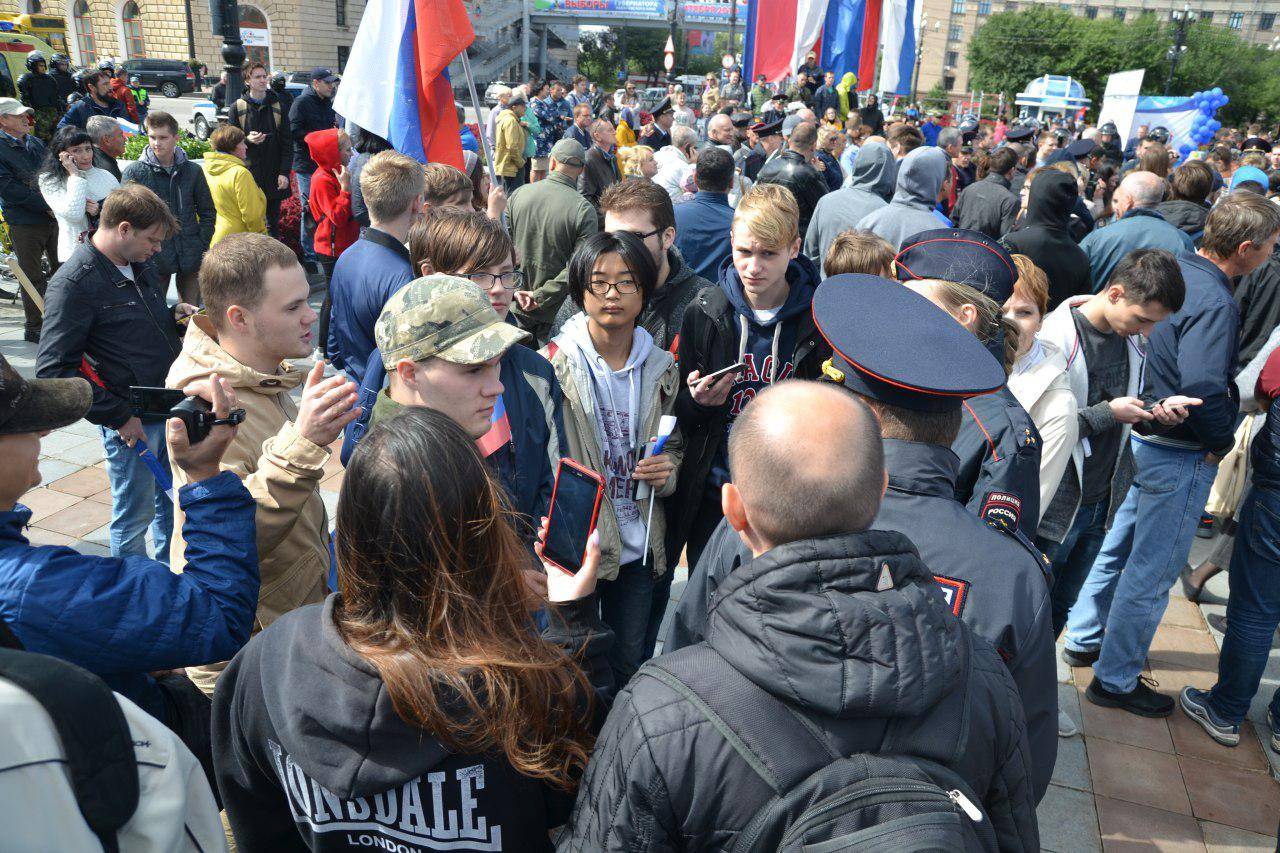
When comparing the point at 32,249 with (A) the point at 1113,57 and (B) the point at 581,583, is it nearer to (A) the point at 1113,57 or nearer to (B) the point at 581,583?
(B) the point at 581,583

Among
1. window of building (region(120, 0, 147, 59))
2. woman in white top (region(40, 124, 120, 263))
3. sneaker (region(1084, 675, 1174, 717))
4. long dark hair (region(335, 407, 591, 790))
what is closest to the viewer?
long dark hair (region(335, 407, 591, 790))

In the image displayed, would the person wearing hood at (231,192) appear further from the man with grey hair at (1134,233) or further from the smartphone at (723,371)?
the man with grey hair at (1134,233)

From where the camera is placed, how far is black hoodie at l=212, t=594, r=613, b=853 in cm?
130

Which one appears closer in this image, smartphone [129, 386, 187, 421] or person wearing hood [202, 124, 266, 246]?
smartphone [129, 386, 187, 421]

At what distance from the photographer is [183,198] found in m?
6.99

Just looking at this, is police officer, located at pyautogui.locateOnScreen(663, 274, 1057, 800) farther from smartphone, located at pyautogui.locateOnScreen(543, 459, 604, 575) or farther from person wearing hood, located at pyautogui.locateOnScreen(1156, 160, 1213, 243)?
person wearing hood, located at pyautogui.locateOnScreen(1156, 160, 1213, 243)

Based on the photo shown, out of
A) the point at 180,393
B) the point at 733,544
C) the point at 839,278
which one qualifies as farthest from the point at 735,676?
the point at 180,393

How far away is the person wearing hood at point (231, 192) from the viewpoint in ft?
23.7

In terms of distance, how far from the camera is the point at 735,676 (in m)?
1.26

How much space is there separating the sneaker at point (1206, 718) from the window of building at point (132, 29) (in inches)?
1957

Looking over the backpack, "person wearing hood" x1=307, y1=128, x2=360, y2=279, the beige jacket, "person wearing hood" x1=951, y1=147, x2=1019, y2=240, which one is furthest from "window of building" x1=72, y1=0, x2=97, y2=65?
the backpack

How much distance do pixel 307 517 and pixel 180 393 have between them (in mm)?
480

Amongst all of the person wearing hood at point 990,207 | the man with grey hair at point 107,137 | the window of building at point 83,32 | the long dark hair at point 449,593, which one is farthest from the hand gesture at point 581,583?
the window of building at point 83,32

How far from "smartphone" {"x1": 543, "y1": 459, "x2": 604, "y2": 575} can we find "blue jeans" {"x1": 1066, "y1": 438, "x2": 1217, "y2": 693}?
9.20 ft
